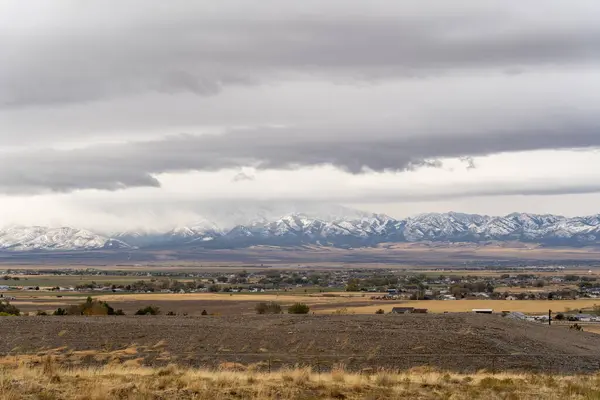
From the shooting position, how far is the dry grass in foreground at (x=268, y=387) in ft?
75.1

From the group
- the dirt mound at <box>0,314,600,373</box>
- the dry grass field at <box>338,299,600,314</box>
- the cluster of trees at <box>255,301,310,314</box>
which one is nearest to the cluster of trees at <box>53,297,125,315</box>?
the cluster of trees at <box>255,301,310,314</box>

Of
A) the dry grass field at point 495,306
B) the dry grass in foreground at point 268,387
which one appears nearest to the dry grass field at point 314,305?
the dry grass field at point 495,306

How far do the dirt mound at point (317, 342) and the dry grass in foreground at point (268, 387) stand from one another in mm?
10303

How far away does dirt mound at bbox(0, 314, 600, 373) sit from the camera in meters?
43.2

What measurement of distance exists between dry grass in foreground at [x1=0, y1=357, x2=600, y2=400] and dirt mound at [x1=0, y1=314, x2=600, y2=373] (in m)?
10.3

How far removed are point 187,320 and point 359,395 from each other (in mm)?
34071

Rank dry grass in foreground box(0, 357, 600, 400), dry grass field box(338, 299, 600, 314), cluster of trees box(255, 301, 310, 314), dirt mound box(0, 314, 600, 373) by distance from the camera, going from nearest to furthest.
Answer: dry grass in foreground box(0, 357, 600, 400)
dirt mound box(0, 314, 600, 373)
cluster of trees box(255, 301, 310, 314)
dry grass field box(338, 299, 600, 314)

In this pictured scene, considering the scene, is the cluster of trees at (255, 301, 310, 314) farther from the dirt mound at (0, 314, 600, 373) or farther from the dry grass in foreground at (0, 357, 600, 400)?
the dry grass in foreground at (0, 357, 600, 400)

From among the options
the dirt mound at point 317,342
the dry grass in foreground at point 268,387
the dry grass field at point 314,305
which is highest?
the dry grass in foreground at point 268,387

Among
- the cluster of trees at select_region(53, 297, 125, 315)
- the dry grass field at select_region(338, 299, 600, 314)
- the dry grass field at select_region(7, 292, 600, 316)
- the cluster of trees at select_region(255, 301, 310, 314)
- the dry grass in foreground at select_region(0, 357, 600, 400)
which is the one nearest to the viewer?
the dry grass in foreground at select_region(0, 357, 600, 400)

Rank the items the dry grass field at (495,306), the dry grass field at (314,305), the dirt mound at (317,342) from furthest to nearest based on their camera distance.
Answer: the dry grass field at (314,305) < the dry grass field at (495,306) < the dirt mound at (317,342)

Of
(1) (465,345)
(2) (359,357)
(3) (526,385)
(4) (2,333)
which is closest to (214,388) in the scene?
(3) (526,385)

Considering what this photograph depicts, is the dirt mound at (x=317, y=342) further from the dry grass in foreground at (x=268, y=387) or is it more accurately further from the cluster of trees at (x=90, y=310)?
the cluster of trees at (x=90, y=310)

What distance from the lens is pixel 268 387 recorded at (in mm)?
25453
